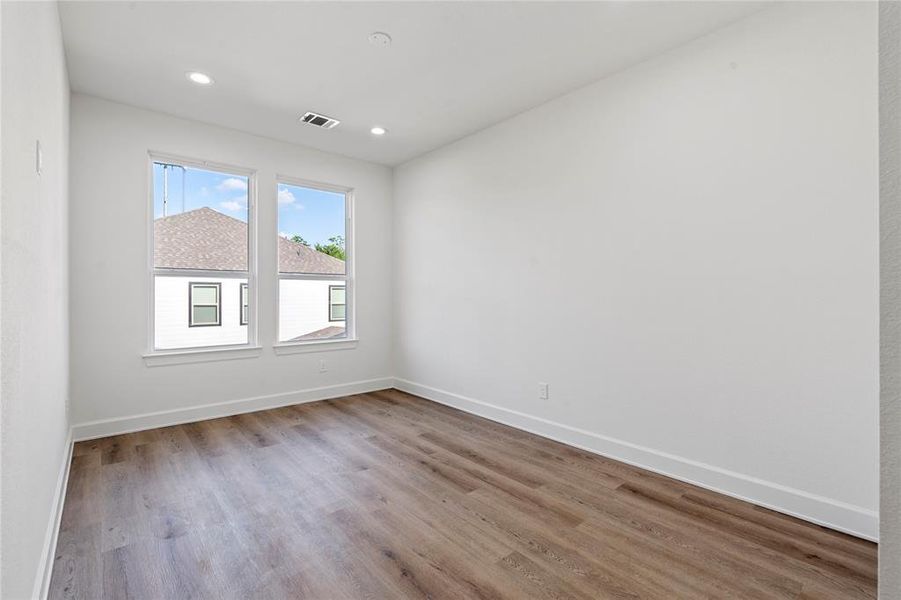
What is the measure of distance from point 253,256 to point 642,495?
3.91m

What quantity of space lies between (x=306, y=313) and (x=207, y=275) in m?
1.05

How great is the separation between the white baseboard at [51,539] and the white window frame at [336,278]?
2.02 m

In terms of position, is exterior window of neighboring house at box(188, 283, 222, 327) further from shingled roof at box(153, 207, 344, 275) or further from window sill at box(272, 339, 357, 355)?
window sill at box(272, 339, 357, 355)

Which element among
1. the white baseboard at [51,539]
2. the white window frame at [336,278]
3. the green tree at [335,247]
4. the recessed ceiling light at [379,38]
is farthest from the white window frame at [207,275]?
the recessed ceiling light at [379,38]

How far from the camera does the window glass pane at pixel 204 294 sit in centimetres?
397

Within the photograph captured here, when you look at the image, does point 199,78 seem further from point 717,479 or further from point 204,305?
point 717,479

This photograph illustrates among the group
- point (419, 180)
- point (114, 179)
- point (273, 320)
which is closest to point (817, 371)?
point (419, 180)

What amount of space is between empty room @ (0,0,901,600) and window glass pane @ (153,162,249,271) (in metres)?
0.03

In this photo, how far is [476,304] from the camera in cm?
417

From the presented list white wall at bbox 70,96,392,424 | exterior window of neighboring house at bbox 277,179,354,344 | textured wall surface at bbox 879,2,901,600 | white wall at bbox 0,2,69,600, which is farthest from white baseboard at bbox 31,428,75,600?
textured wall surface at bbox 879,2,901,600

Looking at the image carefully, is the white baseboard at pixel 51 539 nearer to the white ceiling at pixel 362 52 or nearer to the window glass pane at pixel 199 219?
the window glass pane at pixel 199 219

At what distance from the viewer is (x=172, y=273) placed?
385cm

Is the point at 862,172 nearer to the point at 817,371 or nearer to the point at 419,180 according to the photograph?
the point at 817,371

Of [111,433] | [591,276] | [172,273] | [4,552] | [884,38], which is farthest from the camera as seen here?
[172,273]
